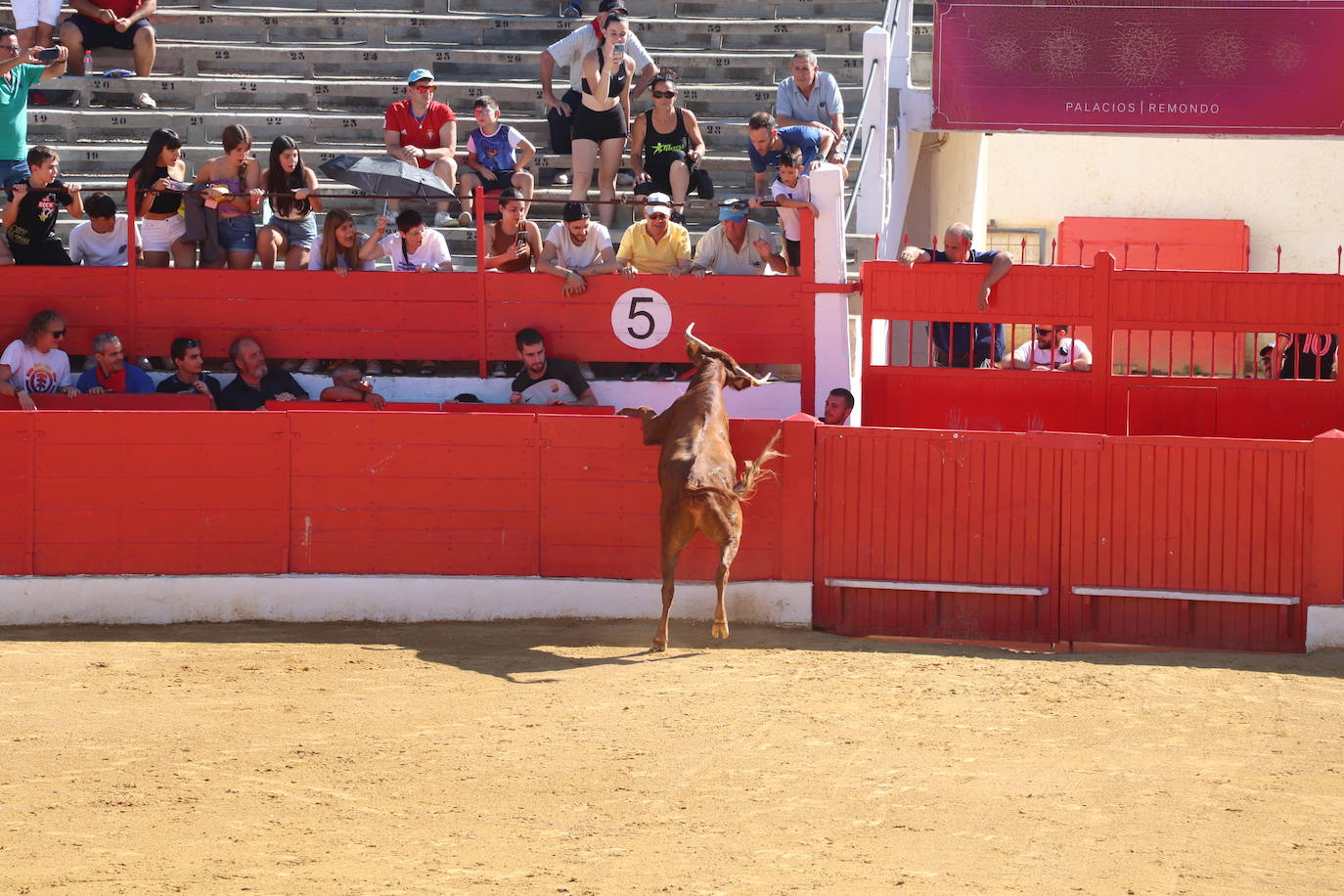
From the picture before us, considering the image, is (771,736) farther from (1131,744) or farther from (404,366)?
(404,366)

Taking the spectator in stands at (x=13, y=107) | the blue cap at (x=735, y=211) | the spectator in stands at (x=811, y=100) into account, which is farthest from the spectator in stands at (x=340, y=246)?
the spectator in stands at (x=811, y=100)

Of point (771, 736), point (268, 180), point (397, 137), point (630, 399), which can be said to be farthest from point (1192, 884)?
point (397, 137)

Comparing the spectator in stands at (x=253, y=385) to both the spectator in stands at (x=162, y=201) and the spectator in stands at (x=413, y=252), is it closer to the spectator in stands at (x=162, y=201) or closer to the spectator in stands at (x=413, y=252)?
the spectator in stands at (x=413, y=252)

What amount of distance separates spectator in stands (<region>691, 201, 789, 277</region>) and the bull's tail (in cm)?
172

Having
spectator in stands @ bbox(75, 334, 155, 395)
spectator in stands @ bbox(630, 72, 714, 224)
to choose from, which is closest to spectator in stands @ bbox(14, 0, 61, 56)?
spectator in stands @ bbox(75, 334, 155, 395)

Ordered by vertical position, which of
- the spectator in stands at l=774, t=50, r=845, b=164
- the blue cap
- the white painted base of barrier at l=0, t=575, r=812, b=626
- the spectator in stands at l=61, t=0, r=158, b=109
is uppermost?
the spectator in stands at l=61, t=0, r=158, b=109

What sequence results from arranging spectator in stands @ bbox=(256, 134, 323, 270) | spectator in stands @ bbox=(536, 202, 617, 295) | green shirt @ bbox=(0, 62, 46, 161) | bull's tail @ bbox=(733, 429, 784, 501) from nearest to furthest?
1. bull's tail @ bbox=(733, 429, 784, 501)
2. spectator in stands @ bbox=(536, 202, 617, 295)
3. spectator in stands @ bbox=(256, 134, 323, 270)
4. green shirt @ bbox=(0, 62, 46, 161)

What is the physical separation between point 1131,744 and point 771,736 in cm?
149

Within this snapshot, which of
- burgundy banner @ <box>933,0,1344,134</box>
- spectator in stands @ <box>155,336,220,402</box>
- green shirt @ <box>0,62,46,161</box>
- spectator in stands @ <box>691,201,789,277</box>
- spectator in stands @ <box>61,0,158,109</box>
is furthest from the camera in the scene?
spectator in stands @ <box>61,0,158,109</box>

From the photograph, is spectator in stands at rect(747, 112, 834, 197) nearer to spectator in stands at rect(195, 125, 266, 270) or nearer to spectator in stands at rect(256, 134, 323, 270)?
spectator in stands at rect(256, 134, 323, 270)

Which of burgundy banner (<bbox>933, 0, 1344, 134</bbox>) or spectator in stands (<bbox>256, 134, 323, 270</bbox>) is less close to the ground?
burgundy banner (<bbox>933, 0, 1344, 134</bbox>)

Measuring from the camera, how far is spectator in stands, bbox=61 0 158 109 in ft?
46.8

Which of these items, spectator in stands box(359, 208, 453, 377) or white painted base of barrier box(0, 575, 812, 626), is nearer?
white painted base of barrier box(0, 575, 812, 626)

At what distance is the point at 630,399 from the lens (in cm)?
1059
